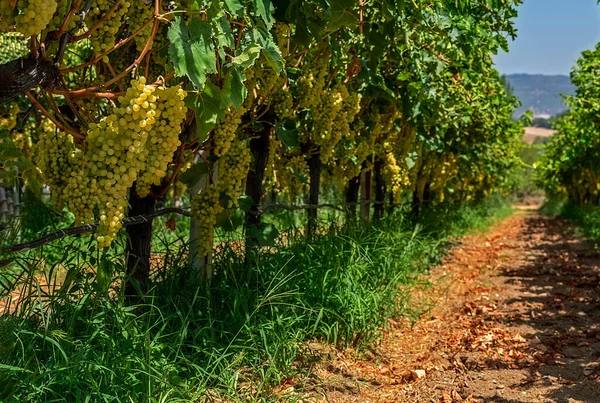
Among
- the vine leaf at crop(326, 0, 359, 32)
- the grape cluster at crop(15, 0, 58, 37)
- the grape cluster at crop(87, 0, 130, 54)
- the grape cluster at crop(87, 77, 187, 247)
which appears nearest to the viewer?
the grape cluster at crop(15, 0, 58, 37)

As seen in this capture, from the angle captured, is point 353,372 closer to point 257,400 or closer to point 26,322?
point 257,400

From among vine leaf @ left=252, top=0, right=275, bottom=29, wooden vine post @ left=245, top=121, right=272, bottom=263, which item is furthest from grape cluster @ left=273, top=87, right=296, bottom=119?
vine leaf @ left=252, top=0, right=275, bottom=29

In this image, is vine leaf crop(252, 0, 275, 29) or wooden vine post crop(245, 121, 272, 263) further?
wooden vine post crop(245, 121, 272, 263)

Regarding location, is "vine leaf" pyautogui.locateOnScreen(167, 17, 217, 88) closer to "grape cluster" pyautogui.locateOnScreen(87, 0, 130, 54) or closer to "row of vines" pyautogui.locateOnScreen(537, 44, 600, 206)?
"grape cluster" pyautogui.locateOnScreen(87, 0, 130, 54)

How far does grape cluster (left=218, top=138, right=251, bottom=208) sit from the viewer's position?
3.78 m

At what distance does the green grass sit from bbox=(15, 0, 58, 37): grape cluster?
1432mm

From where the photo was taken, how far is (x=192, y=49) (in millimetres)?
2236

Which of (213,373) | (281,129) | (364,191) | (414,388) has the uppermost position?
(281,129)

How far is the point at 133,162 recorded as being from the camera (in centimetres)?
225

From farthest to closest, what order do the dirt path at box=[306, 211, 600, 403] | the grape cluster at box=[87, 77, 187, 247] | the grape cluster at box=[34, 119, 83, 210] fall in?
the dirt path at box=[306, 211, 600, 403] → the grape cluster at box=[34, 119, 83, 210] → the grape cluster at box=[87, 77, 187, 247]

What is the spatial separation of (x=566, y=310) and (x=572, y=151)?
34.2ft

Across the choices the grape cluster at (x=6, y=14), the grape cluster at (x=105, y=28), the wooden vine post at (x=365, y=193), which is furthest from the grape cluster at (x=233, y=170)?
the wooden vine post at (x=365, y=193)

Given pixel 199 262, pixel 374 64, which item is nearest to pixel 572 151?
pixel 374 64

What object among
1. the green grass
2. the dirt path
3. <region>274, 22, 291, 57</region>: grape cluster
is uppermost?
<region>274, 22, 291, 57</region>: grape cluster
